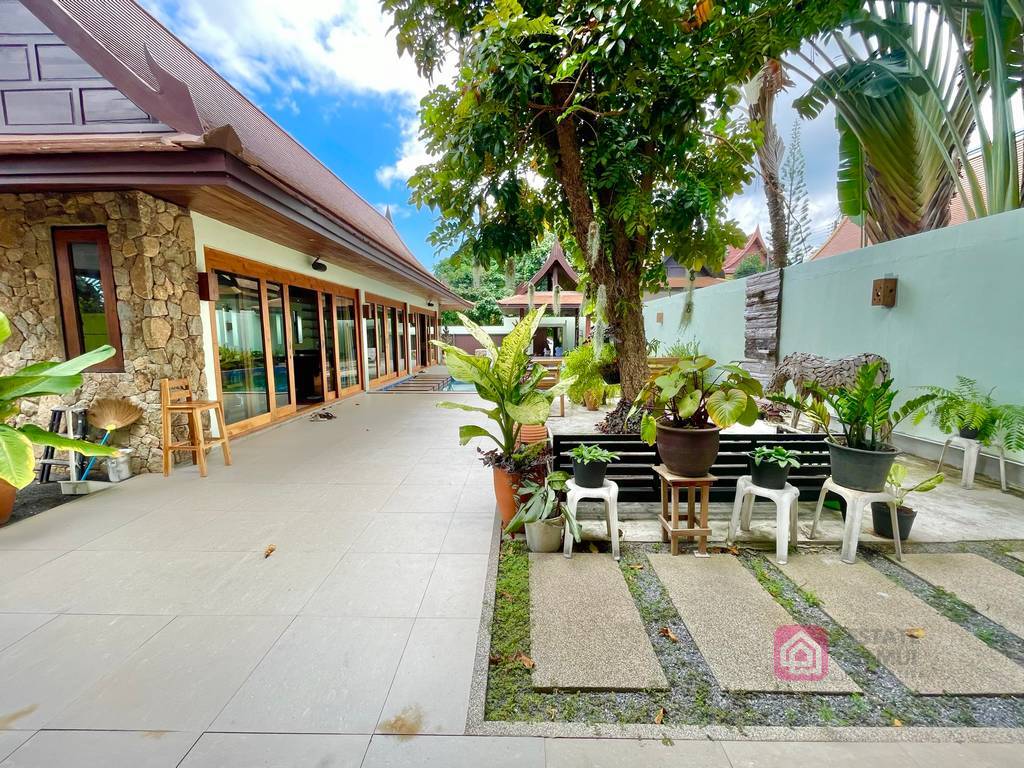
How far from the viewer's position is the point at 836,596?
218 centimetres

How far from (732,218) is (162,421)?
626cm

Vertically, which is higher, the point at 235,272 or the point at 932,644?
the point at 235,272

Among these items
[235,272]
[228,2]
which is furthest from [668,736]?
[228,2]

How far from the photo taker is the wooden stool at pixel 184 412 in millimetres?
4055

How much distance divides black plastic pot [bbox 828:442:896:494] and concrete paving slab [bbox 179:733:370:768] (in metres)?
2.78

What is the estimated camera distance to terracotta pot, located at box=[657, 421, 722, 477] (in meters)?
2.48

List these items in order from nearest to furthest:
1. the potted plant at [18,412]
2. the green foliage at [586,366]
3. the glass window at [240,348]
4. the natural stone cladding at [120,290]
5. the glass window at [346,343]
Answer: the potted plant at [18,412] → the natural stone cladding at [120,290] → the green foliage at [586,366] → the glass window at [240,348] → the glass window at [346,343]

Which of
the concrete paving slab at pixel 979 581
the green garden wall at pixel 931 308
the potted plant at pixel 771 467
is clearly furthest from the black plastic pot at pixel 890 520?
the green garden wall at pixel 931 308

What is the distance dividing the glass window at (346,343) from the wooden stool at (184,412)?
13.5ft

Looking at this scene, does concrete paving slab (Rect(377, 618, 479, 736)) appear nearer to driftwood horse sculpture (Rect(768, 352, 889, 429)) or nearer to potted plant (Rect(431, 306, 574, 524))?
potted plant (Rect(431, 306, 574, 524))

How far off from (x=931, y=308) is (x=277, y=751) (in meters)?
6.33

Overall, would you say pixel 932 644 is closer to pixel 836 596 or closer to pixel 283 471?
→ pixel 836 596

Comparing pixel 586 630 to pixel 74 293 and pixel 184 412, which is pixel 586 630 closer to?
pixel 184 412

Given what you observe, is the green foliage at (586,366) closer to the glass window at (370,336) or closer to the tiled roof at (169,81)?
the tiled roof at (169,81)
